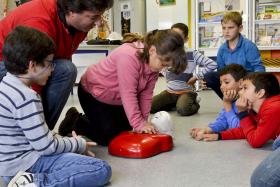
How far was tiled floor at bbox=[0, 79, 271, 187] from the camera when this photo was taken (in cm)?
119

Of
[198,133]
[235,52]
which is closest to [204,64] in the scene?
[235,52]

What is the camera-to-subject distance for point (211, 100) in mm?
3096

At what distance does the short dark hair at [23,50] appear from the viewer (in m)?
1.09

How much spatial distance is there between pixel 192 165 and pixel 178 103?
113 centimetres

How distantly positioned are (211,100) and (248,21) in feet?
3.48

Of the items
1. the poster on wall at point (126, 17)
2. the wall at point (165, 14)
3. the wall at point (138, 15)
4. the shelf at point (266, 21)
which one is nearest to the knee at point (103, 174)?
the shelf at point (266, 21)

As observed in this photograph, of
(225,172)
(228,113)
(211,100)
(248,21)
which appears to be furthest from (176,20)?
(225,172)

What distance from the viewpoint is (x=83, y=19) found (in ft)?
4.59

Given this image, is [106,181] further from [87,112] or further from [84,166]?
[87,112]

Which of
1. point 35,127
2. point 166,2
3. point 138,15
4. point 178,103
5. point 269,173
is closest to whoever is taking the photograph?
point 269,173

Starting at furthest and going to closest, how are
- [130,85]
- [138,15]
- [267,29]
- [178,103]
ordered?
[138,15] < [267,29] < [178,103] < [130,85]

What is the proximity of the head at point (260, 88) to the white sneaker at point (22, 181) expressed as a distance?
1.00 meters

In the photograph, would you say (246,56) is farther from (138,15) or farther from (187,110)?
(138,15)

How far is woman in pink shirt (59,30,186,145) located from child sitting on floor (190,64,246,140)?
1.09 feet
